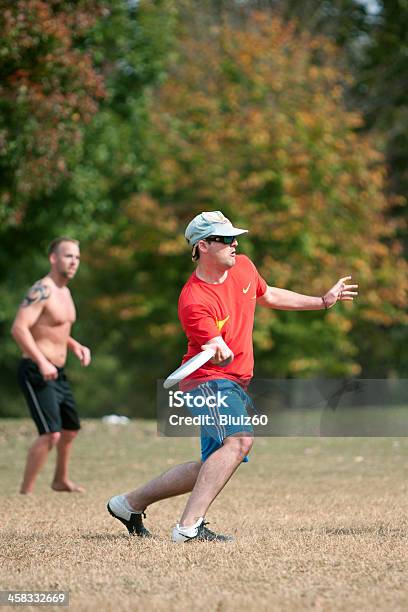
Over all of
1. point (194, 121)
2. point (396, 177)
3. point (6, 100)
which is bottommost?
point (396, 177)

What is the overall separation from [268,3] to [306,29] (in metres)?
1.60

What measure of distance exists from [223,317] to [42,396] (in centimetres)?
415

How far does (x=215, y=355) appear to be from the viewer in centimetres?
637

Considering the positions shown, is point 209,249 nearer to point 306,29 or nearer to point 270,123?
point 270,123

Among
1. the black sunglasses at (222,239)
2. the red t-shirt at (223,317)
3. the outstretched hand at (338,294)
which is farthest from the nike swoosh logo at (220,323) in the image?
the outstretched hand at (338,294)

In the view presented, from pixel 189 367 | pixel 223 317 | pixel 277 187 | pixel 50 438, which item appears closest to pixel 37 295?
pixel 50 438

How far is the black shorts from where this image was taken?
10.3m

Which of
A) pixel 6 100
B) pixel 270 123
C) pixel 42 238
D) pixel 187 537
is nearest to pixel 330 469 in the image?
pixel 187 537

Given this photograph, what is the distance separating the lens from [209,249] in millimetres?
6660

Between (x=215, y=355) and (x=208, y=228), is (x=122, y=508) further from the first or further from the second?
(x=208, y=228)

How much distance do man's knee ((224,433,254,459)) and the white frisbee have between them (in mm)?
607

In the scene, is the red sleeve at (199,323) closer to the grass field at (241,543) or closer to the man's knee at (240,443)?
the man's knee at (240,443)

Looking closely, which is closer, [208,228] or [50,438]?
[208,228]

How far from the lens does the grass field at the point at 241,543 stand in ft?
16.9
